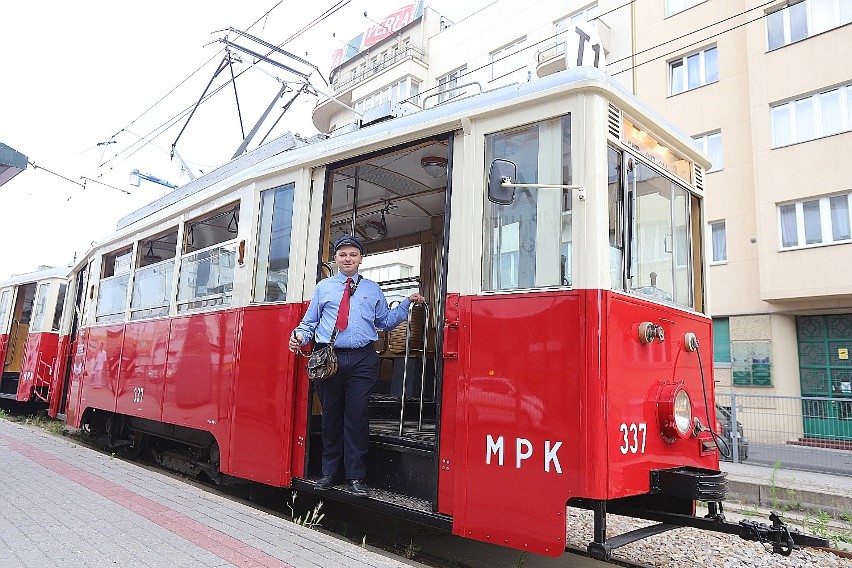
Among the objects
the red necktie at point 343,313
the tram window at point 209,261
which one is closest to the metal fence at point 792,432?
the red necktie at point 343,313

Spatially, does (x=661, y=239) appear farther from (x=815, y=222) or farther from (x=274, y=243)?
(x=815, y=222)

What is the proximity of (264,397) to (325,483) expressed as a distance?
3.03 feet

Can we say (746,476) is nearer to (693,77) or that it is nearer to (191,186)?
(191,186)

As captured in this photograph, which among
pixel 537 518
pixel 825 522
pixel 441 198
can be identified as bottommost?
pixel 825 522

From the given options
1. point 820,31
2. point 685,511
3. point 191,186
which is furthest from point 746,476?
point 820,31

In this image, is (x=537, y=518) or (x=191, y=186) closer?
(x=537, y=518)

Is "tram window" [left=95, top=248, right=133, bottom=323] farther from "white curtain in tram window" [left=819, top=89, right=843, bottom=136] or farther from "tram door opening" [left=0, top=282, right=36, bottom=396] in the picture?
"white curtain in tram window" [left=819, top=89, right=843, bottom=136]

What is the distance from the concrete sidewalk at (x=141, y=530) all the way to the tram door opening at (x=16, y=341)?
928cm

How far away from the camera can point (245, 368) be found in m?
5.37

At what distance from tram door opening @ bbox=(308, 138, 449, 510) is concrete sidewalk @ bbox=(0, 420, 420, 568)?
2.01ft

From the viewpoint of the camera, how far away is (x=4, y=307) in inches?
563

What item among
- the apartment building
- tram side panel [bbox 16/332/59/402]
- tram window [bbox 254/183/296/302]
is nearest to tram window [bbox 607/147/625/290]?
tram window [bbox 254/183/296/302]

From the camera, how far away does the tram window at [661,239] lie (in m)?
4.17

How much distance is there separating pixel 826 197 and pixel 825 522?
421 inches
